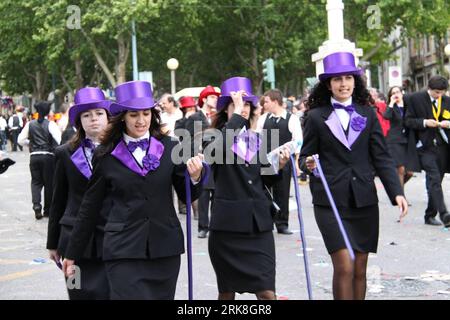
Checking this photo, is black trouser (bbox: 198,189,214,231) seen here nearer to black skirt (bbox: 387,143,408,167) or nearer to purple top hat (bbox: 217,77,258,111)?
black skirt (bbox: 387,143,408,167)

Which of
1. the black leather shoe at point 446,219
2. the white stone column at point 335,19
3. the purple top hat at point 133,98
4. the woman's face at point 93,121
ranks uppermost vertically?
the white stone column at point 335,19

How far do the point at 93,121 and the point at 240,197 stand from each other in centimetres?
112

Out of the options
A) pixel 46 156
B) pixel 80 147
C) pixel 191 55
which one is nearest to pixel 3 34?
pixel 191 55

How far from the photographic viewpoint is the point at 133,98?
5199 millimetres

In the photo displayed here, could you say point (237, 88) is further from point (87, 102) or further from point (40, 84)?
point (40, 84)

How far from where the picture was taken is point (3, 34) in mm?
46031

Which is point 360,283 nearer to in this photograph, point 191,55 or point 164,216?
point 164,216

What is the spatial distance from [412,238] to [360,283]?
15.3 ft

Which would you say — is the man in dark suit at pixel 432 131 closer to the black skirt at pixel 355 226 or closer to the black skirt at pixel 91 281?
the black skirt at pixel 355 226

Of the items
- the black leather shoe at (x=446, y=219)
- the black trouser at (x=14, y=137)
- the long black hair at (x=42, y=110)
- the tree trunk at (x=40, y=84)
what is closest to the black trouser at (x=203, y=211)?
the black leather shoe at (x=446, y=219)

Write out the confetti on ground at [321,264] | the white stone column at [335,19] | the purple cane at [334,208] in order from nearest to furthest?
the purple cane at [334,208], the confetti on ground at [321,264], the white stone column at [335,19]

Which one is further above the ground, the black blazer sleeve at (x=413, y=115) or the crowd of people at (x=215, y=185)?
the black blazer sleeve at (x=413, y=115)

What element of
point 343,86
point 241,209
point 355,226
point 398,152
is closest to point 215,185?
point 241,209

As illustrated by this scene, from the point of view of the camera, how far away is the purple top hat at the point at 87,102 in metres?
6.02
